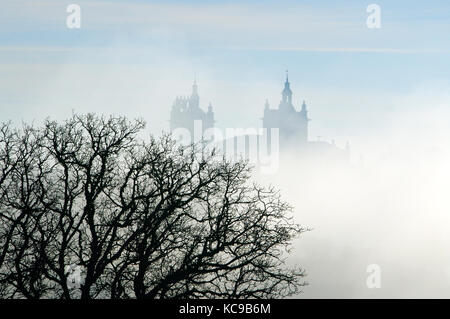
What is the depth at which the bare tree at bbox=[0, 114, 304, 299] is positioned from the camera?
21.6 m

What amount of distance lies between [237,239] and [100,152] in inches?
203

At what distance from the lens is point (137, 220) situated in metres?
23.3

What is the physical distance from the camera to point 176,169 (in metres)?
23.4

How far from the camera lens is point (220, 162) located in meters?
24.2

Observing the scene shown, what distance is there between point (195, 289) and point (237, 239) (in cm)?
214

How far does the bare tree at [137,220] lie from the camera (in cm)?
2159
